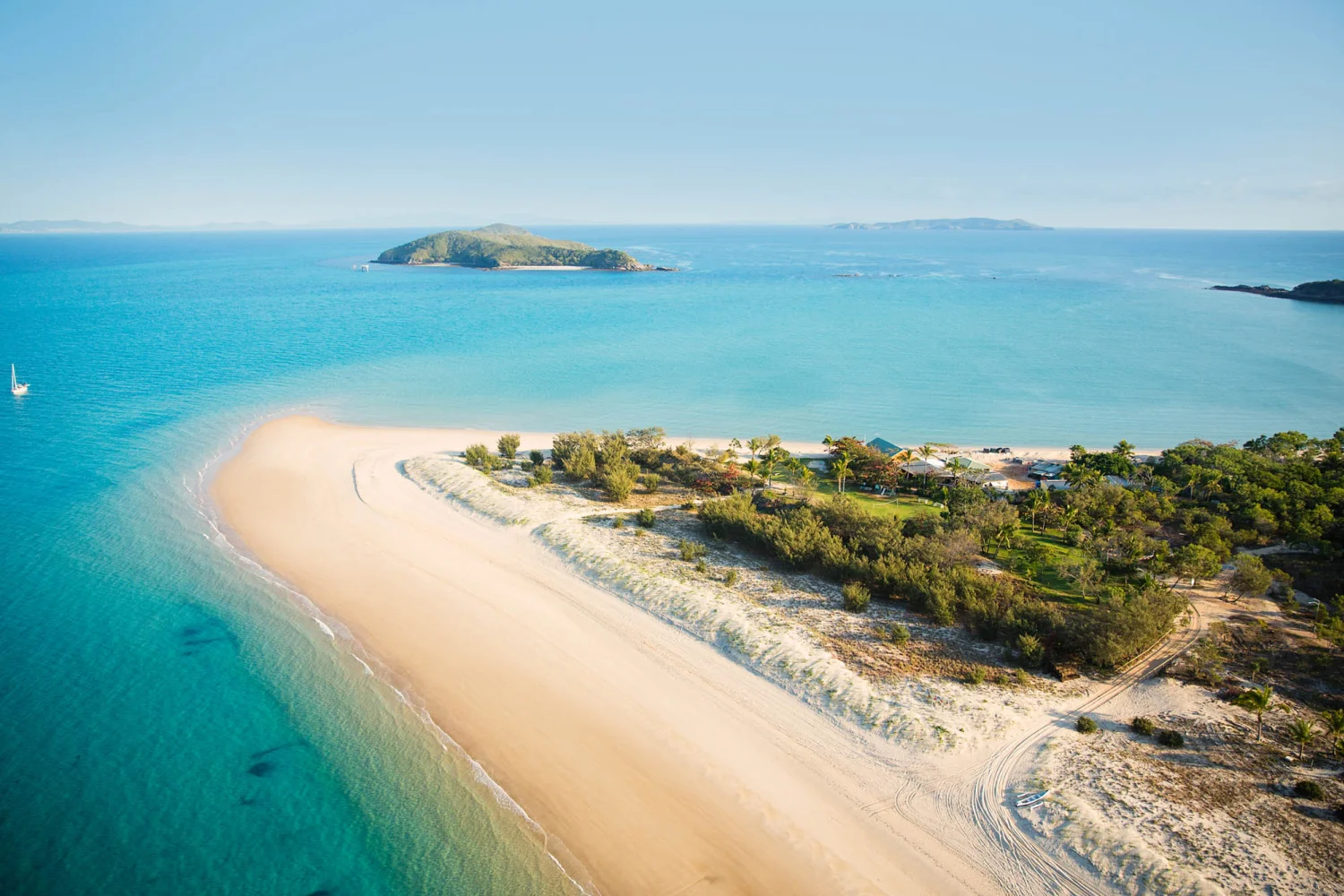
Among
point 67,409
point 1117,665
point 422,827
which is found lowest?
point 422,827

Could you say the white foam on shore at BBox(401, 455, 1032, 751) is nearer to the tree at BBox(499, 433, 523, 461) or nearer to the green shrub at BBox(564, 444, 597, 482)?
the green shrub at BBox(564, 444, 597, 482)

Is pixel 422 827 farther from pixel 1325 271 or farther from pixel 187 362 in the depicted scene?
pixel 1325 271

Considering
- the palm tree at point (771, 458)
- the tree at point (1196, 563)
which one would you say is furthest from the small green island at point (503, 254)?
the tree at point (1196, 563)

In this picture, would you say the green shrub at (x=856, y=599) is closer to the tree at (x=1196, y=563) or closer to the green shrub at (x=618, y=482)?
the tree at (x=1196, y=563)

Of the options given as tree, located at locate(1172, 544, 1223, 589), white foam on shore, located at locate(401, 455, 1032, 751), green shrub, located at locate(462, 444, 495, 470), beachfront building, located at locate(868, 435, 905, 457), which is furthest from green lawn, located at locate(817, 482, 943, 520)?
green shrub, located at locate(462, 444, 495, 470)

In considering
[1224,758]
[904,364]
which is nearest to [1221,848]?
[1224,758]

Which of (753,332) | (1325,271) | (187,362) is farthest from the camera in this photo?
(1325,271)
